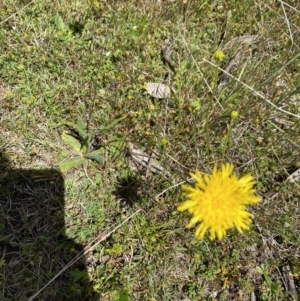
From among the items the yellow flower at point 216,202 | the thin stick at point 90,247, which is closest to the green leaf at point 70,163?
the thin stick at point 90,247

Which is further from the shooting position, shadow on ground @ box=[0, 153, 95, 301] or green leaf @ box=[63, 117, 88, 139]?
green leaf @ box=[63, 117, 88, 139]

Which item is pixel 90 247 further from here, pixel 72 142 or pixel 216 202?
pixel 216 202

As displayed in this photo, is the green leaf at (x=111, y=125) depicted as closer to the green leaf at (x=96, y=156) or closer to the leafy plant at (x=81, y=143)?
the leafy plant at (x=81, y=143)

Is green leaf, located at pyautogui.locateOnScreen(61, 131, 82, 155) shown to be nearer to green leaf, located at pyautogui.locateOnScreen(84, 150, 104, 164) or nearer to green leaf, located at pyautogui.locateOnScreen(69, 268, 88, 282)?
green leaf, located at pyautogui.locateOnScreen(84, 150, 104, 164)

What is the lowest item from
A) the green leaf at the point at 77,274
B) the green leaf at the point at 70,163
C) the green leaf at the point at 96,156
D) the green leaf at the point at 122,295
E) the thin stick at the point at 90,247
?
the green leaf at the point at 122,295

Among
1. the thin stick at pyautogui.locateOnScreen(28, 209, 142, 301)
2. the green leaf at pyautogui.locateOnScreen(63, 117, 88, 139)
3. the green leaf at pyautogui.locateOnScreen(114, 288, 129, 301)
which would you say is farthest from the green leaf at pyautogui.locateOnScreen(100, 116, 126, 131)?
the green leaf at pyautogui.locateOnScreen(114, 288, 129, 301)
